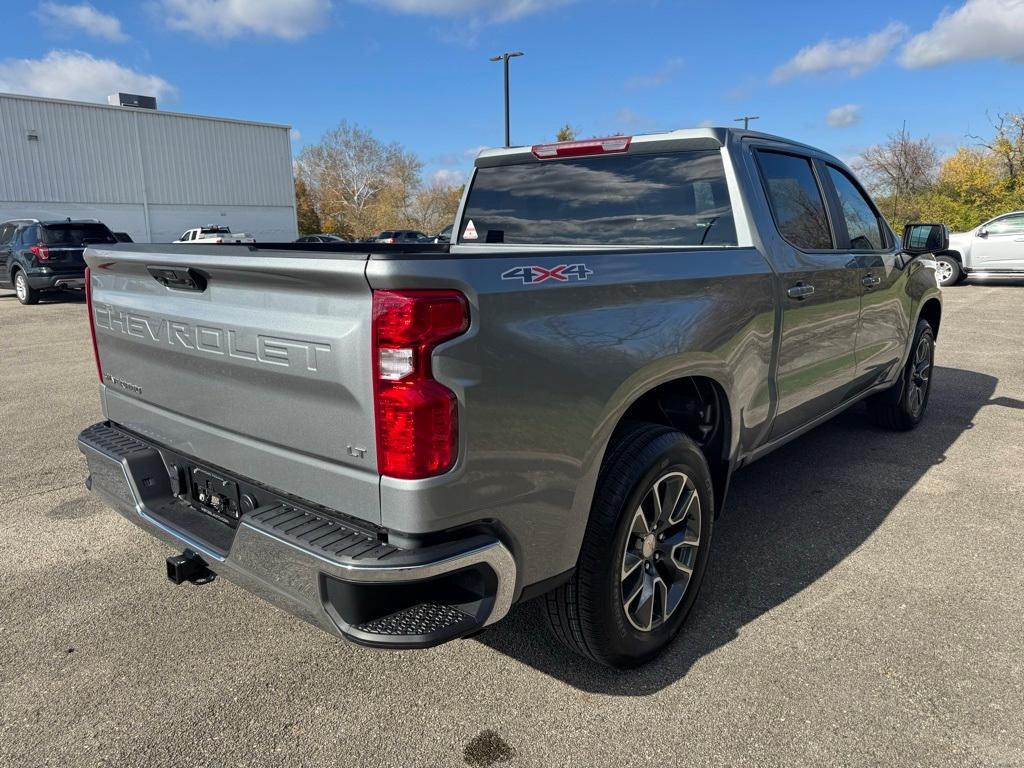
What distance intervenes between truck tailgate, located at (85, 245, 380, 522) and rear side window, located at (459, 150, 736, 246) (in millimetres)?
1873

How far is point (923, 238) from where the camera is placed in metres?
4.86

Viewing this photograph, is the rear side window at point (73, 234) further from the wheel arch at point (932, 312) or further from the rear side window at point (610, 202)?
the wheel arch at point (932, 312)

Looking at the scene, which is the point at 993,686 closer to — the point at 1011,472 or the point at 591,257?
the point at 591,257

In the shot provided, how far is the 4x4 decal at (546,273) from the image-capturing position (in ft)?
6.74

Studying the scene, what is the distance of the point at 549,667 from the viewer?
272 cm

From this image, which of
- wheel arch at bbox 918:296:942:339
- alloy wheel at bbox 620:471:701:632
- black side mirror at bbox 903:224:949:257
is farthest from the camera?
wheel arch at bbox 918:296:942:339

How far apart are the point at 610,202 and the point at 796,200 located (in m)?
0.98

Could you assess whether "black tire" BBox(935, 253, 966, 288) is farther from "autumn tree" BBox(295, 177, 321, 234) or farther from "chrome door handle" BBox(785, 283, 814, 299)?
"autumn tree" BBox(295, 177, 321, 234)

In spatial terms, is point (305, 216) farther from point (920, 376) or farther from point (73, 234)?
point (920, 376)

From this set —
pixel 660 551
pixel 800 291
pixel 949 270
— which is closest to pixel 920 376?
pixel 800 291

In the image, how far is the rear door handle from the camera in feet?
13.9

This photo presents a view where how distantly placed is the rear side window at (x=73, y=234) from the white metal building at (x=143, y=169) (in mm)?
16195

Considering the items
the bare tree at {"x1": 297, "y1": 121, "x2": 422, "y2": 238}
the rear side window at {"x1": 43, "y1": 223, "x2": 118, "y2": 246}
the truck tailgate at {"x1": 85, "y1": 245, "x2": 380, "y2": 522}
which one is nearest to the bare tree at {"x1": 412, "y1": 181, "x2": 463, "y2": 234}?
the bare tree at {"x1": 297, "y1": 121, "x2": 422, "y2": 238}

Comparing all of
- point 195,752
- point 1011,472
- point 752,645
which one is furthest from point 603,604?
point 1011,472
